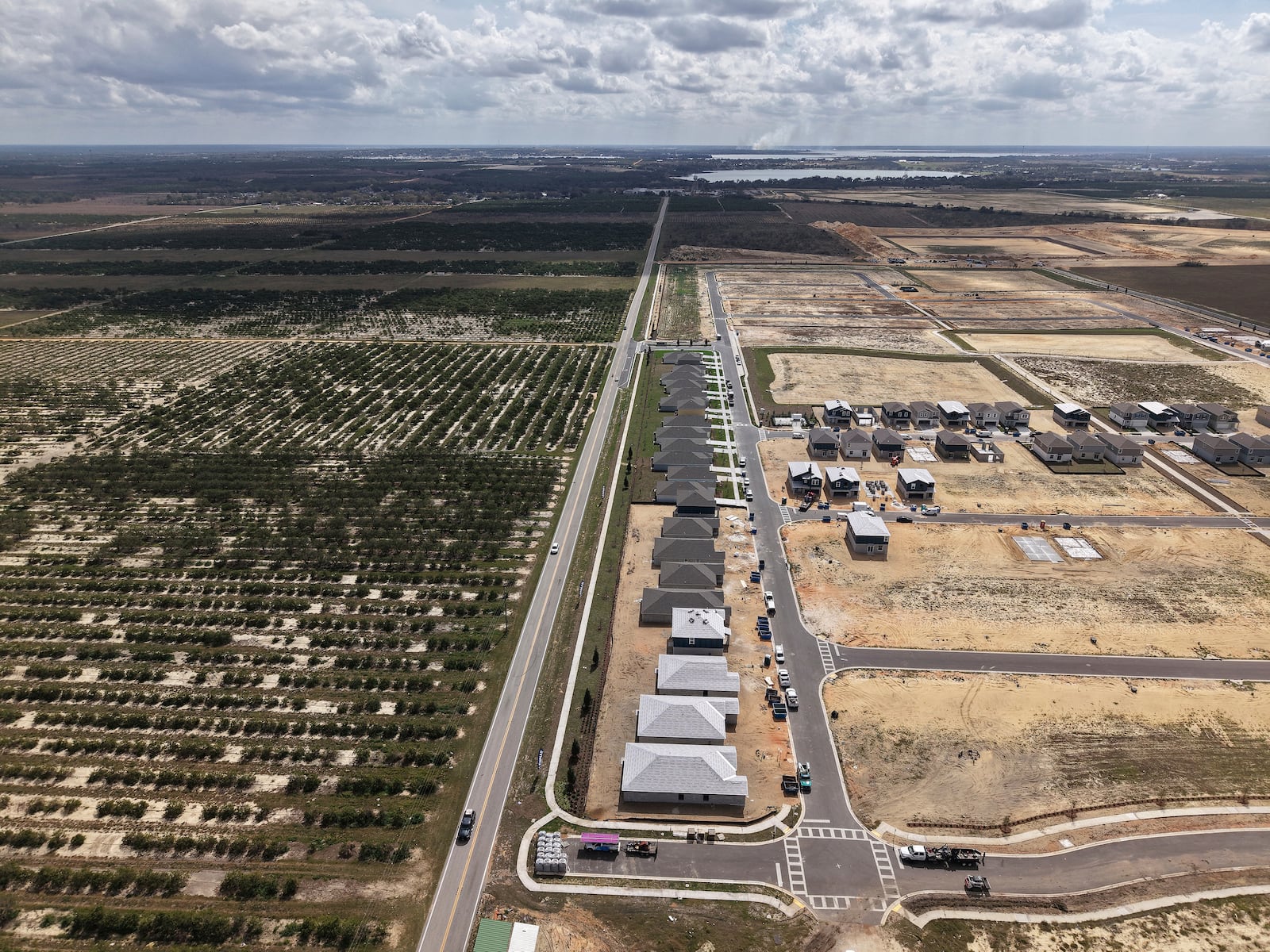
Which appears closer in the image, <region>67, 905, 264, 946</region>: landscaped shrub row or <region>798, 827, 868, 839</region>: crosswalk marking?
<region>67, 905, 264, 946</region>: landscaped shrub row

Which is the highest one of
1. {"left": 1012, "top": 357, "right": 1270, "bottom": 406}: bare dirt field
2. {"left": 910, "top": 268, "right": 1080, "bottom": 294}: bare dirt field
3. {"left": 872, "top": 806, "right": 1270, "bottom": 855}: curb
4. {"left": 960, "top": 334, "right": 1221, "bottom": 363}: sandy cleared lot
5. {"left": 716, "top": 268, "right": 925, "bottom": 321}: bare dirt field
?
{"left": 910, "top": 268, "right": 1080, "bottom": 294}: bare dirt field

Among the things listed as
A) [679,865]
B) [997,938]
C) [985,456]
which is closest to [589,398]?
[985,456]

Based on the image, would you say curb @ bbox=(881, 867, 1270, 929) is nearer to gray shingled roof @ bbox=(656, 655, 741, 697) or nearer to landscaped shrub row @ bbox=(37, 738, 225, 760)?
gray shingled roof @ bbox=(656, 655, 741, 697)

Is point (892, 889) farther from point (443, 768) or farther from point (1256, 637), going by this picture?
point (1256, 637)

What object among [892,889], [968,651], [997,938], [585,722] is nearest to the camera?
[997,938]

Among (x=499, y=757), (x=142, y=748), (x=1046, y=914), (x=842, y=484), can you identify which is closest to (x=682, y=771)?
(x=499, y=757)

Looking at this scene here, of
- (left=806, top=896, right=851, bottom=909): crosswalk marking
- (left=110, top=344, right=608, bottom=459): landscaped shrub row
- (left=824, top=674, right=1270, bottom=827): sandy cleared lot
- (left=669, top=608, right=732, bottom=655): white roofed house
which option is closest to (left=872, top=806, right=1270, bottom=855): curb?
(left=824, top=674, right=1270, bottom=827): sandy cleared lot

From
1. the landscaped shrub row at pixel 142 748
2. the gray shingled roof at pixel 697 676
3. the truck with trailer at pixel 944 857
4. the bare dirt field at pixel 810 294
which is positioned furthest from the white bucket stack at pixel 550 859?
the bare dirt field at pixel 810 294
